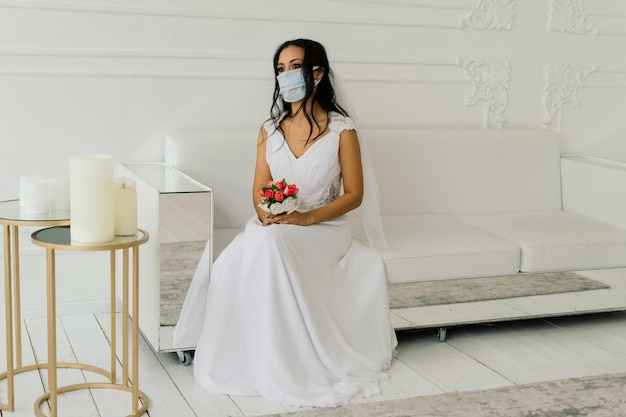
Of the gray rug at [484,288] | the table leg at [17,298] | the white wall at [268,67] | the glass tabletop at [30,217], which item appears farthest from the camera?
the white wall at [268,67]

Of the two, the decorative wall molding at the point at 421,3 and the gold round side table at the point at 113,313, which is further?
the decorative wall molding at the point at 421,3

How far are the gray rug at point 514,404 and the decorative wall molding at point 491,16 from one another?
1890mm

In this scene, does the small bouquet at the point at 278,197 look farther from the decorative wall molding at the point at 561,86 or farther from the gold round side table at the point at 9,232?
the decorative wall molding at the point at 561,86

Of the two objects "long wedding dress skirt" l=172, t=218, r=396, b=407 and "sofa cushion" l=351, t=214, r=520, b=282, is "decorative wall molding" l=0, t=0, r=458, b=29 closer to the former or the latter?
"sofa cushion" l=351, t=214, r=520, b=282

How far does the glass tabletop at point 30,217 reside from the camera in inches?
99.7

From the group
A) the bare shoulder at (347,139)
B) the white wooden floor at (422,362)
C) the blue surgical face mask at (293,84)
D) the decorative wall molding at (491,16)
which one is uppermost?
the decorative wall molding at (491,16)

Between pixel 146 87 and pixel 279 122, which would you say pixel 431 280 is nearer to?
pixel 279 122

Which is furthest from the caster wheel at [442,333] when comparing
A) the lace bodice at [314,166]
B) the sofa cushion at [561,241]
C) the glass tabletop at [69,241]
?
the glass tabletop at [69,241]

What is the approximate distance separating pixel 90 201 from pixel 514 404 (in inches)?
57.1

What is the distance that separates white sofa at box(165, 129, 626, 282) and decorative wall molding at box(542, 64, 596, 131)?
8.2 inches

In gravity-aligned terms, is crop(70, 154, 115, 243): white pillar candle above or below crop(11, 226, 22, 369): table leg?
above

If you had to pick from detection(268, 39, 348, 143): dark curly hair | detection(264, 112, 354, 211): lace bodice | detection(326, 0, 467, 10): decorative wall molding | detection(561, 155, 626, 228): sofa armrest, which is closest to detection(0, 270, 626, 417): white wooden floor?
detection(561, 155, 626, 228): sofa armrest

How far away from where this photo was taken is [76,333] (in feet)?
11.4

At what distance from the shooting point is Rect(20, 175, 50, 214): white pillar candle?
102 inches
